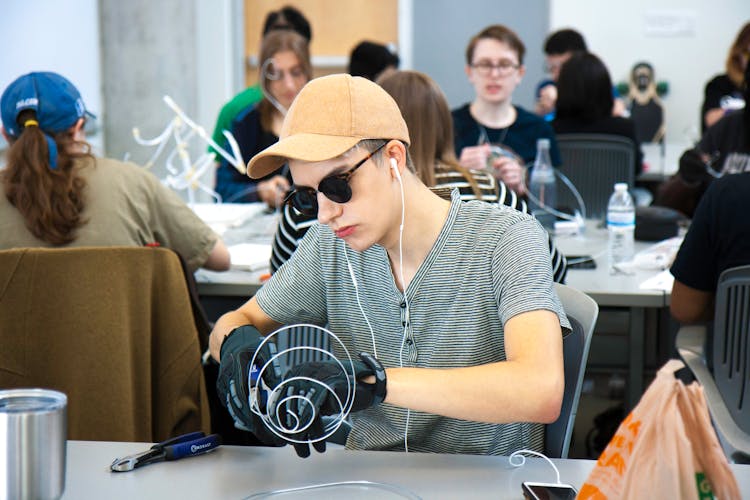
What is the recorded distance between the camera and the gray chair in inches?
83.8

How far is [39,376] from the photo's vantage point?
200 centimetres

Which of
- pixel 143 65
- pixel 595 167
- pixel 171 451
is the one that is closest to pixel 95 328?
pixel 171 451

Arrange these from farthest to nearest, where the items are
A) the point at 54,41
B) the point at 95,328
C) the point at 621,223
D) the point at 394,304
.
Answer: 1. the point at 54,41
2. the point at 621,223
3. the point at 95,328
4. the point at 394,304

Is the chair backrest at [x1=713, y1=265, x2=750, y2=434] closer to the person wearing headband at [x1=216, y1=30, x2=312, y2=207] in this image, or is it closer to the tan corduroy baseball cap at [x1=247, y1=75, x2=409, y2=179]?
the tan corduroy baseball cap at [x1=247, y1=75, x2=409, y2=179]

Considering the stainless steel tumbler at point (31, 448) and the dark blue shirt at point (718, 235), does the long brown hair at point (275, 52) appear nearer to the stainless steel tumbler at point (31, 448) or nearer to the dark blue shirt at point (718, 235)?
the dark blue shirt at point (718, 235)

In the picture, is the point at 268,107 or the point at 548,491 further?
the point at 268,107

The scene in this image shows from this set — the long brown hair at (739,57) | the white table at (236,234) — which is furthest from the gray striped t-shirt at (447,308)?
the long brown hair at (739,57)

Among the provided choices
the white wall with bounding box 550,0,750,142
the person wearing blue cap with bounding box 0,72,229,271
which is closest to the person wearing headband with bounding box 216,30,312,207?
the person wearing blue cap with bounding box 0,72,229,271

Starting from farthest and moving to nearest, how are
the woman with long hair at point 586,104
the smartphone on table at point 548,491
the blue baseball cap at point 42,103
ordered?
the woman with long hair at point 586,104
the blue baseball cap at point 42,103
the smartphone on table at point 548,491

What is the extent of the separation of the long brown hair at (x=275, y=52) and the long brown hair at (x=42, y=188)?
5.06 ft

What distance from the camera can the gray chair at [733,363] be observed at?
2.13 m

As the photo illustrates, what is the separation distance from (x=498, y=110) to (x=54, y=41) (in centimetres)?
273

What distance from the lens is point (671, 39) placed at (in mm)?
6516

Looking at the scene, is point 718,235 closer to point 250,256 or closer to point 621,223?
point 621,223
